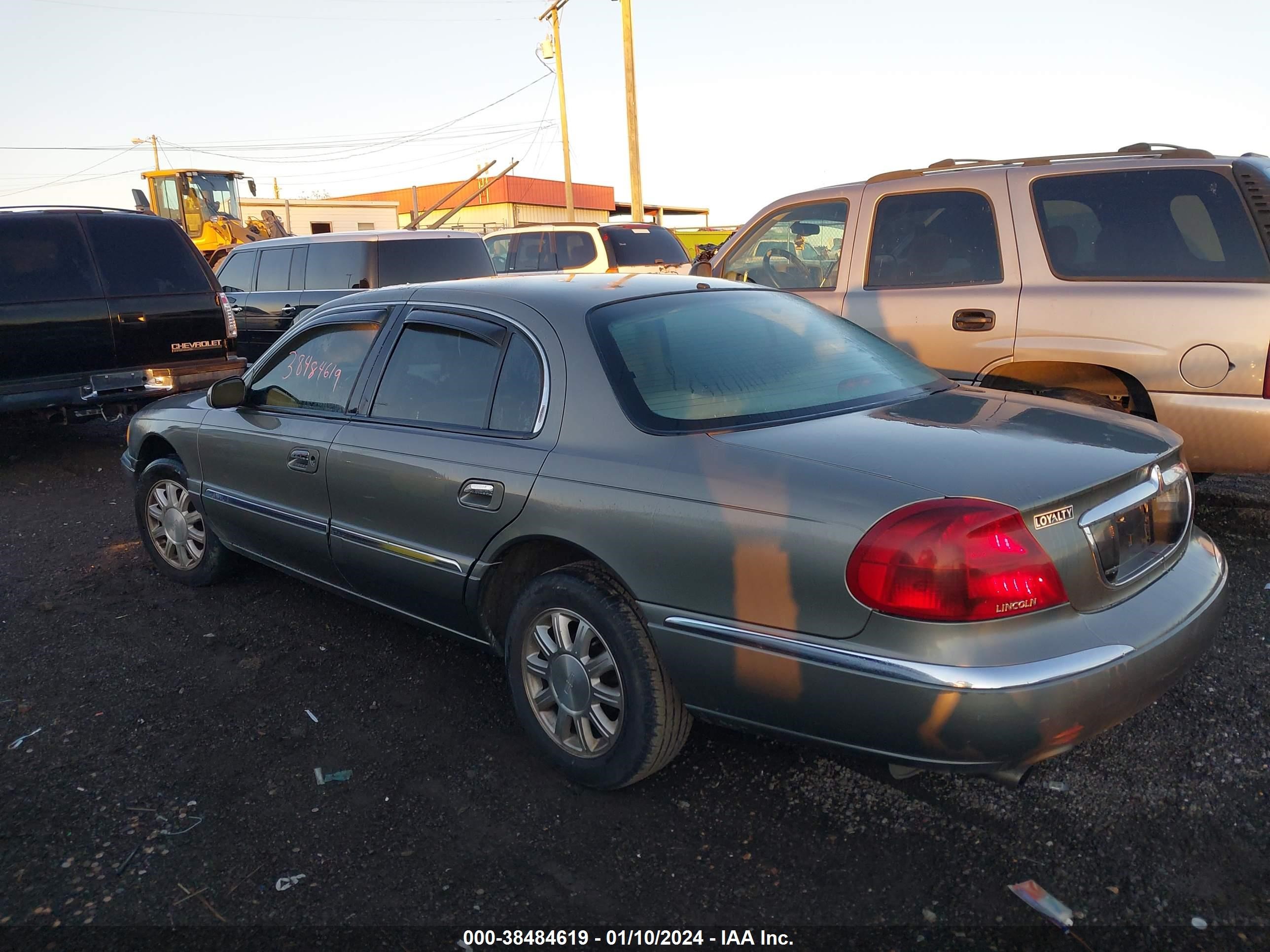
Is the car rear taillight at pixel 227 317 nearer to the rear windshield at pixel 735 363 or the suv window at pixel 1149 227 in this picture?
the rear windshield at pixel 735 363

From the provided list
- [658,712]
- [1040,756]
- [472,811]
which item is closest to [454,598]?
[472,811]

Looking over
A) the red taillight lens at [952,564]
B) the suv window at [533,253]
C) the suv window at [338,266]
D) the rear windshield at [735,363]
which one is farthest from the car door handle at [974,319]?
the suv window at [533,253]

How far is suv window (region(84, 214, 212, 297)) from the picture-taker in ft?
26.3

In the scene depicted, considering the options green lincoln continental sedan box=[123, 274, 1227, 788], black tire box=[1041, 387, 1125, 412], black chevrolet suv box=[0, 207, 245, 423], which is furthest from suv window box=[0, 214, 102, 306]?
black tire box=[1041, 387, 1125, 412]

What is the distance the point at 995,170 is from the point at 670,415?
11.2ft

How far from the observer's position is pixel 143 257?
325 inches

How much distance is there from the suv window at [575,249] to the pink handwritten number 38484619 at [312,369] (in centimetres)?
877

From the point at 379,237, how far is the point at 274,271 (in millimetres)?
1707

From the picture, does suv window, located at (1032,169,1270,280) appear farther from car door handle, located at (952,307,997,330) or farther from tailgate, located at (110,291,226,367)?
tailgate, located at (110,291,226,367)

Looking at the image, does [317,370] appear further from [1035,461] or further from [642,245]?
[642,245]

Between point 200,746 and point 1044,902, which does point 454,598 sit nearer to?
point 200,746

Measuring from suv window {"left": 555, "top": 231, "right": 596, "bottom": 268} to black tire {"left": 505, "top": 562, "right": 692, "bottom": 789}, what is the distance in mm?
10271

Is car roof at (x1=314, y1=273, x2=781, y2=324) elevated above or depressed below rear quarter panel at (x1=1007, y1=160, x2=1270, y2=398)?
above

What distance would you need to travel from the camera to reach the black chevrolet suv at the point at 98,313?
7578 millimetres
